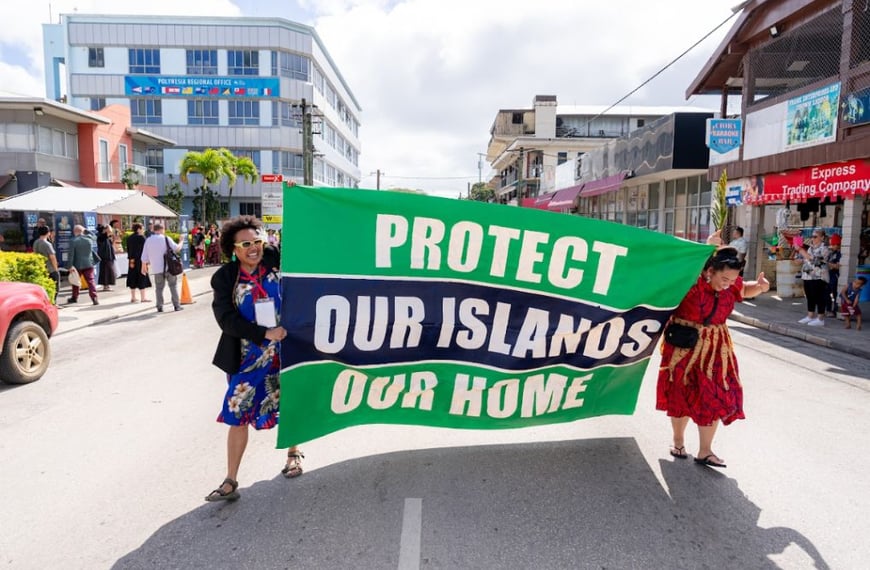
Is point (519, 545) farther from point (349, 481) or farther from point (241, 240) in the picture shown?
point (241, 240)

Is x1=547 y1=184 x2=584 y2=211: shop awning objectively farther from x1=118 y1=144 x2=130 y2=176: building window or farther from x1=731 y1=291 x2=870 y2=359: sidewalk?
x1=118 y1=144 x2=130 y2=176: building window

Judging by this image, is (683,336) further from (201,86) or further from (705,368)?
(201,86)

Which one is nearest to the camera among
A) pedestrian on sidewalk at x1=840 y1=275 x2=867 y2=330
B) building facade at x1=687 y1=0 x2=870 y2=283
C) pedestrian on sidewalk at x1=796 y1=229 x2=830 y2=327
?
pedestrian on sidewalk at x1=840 y1=275 x2=867 y2=330

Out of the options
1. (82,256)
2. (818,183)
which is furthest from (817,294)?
(82,256)

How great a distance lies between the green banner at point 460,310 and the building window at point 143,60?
58.0 meters

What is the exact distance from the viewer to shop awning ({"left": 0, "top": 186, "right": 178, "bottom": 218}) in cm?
1689

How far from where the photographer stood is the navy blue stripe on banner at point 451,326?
4043mm

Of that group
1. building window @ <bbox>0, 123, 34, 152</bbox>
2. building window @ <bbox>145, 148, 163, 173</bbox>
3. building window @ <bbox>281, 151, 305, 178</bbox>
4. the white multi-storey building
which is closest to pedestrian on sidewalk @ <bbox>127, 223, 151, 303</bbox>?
building window @ <bbox>0, 123, 34, 152</bbox>

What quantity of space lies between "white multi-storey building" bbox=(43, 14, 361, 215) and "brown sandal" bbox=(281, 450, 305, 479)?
50750mm

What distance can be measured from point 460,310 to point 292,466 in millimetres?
1672

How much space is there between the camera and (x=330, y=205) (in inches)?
160

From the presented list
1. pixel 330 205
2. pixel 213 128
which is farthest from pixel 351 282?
pixel 213 128

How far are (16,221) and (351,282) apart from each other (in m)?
18.8

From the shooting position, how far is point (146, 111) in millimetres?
53812
